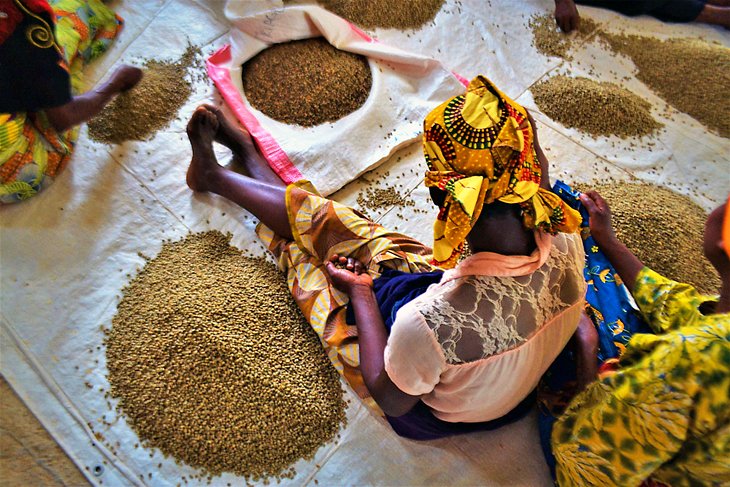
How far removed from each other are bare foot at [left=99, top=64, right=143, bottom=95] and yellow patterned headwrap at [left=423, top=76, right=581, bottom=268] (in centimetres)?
A: 118

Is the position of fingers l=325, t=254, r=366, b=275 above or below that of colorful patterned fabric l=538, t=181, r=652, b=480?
above

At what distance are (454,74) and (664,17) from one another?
1.40m

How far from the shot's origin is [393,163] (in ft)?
6.12

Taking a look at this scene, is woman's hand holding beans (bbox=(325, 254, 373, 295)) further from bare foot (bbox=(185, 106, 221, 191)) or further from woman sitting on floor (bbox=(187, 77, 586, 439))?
bare foot (bbox=(185, 106, 221, 191))

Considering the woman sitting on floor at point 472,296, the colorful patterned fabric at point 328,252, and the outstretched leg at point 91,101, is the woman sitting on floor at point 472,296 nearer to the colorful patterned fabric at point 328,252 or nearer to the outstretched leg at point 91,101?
the colorful patterned fabric at point 328,252

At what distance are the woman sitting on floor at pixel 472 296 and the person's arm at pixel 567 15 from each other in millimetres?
1598

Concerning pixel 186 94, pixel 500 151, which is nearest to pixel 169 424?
pixel 500 151

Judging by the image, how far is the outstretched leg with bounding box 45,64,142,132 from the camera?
1.54 m

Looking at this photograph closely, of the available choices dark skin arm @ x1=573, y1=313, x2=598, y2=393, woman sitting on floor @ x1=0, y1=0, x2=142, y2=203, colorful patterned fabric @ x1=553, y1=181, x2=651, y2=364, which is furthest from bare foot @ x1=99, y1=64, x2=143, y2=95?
dark skin arm @ x1=573, y1=313, x2=598, y2=393

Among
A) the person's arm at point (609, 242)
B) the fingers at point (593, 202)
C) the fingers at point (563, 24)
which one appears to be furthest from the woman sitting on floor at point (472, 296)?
the fingers at point (563, 24)

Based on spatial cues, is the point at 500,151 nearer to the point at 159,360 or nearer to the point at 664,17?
the point at 159,360

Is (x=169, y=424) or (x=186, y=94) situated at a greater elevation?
(x=186, y=94)

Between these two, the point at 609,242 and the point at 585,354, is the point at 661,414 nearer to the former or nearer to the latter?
the point at 585,354

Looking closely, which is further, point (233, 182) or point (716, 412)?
point (233, 182)
